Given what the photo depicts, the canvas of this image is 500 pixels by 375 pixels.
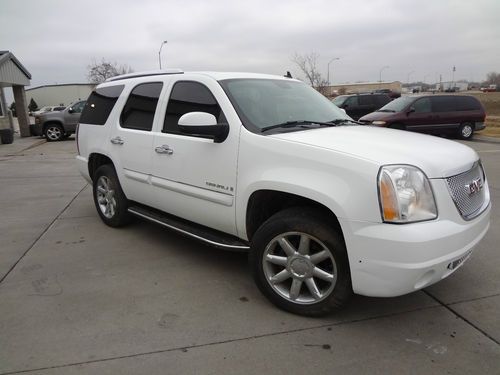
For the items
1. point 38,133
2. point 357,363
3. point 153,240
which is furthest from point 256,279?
point 38,133

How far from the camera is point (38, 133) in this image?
19766mm

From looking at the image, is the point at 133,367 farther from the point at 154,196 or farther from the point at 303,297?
the point at 154,196

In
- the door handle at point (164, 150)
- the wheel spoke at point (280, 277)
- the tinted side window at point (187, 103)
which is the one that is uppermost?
the tinted side window at point (187, 103)

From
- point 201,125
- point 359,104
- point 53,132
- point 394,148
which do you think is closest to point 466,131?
point 359,104

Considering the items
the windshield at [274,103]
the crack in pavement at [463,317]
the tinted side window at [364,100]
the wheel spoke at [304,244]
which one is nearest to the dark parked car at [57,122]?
the tinted side window at [364,100]

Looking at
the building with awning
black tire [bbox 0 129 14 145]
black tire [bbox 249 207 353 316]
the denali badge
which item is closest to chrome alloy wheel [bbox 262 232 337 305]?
black tire [bbox 249 207 353 316]

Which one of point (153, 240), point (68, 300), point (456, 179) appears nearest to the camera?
point (456, 179)

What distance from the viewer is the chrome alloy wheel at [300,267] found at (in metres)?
3.00

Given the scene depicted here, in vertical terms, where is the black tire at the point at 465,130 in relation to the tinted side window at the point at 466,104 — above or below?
below

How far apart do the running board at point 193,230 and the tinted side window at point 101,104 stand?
1.26m

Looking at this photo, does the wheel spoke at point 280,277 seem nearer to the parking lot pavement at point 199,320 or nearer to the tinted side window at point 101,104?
the parking lot pavement at point 199,320

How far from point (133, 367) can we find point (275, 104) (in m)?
2.41

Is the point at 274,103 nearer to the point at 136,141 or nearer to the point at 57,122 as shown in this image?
the point at 136,141

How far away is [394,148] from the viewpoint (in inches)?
116
